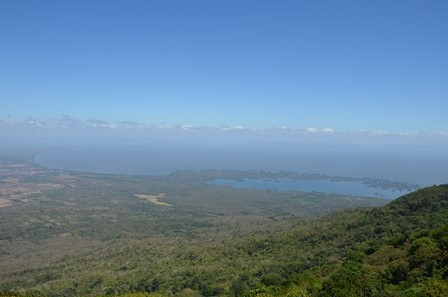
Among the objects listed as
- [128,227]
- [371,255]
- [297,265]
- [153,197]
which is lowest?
[128,227]

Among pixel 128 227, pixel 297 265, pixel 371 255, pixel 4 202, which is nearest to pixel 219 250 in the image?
pixel 297 265

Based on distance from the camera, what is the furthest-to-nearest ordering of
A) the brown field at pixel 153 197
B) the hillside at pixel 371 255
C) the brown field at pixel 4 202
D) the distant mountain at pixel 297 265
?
the brown field at pixel 153 197 → the brown field at pixel 4 202 → the distant mountain at pixel 297 265 → the hillside at pixel 371 255

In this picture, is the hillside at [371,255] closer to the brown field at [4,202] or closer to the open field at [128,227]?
the open field at [128,227]

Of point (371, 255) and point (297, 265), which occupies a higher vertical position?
point (371, 255)

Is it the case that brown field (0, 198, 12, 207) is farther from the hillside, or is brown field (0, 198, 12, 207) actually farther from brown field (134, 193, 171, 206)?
the hillside

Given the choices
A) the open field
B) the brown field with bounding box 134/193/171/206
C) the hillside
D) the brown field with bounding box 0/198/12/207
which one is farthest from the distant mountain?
the brown field with bounding box 134/193/171/206

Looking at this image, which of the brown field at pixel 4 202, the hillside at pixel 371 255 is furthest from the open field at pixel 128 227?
the hillside at pixel 371 255

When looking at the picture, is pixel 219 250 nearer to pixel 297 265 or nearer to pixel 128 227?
pixel 297 265

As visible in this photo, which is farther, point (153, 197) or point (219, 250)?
point (153, 197)
